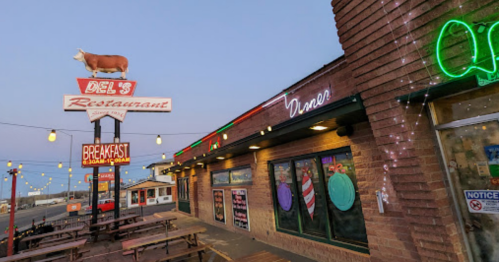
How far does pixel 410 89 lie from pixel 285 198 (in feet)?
16.1

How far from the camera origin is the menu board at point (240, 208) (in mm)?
9164

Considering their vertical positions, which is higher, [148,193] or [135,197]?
[148,193]

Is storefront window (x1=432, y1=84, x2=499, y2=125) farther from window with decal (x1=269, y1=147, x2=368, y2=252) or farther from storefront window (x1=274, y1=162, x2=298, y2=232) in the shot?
storefront window (x1=274, y1=162, x2=298, y2=232)

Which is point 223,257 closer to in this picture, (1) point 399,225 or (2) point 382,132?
(1) point 399,225

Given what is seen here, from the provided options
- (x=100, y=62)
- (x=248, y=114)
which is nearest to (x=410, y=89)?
(x=248, y=114)

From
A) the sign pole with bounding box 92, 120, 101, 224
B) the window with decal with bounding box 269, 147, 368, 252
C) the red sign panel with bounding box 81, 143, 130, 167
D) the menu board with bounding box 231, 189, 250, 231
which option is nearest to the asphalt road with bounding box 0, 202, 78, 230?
the sign pole with bounding box 92, 120, 101, 224

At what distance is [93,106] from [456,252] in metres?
14.9

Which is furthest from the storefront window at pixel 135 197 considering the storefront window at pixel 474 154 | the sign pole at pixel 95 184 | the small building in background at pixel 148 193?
the storefront window at pixel 474 154

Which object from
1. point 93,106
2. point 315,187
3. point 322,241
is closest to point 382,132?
point 315,187

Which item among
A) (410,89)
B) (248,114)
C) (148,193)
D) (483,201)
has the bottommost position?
(148,193)

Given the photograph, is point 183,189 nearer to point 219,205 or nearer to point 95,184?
point 95,184

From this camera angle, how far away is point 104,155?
11945mm

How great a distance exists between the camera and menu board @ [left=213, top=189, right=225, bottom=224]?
36.8 ft

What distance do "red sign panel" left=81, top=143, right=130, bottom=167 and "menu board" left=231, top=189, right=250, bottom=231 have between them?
6.21 metres
